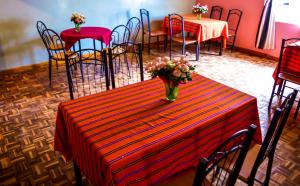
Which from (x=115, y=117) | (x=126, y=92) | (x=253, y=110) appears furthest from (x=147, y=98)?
(x=253, y=110)

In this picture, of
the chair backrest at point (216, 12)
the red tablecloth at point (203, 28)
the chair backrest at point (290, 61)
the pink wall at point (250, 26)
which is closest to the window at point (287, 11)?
the pink wall at point (250, 26)

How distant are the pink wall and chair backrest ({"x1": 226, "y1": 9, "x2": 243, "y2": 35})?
0.26ft

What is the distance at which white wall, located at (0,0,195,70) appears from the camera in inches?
156

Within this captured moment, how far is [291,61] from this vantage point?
305 centimetres

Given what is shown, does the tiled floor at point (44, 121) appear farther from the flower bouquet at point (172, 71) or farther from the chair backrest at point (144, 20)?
the flower bouquet at point (172, 71)

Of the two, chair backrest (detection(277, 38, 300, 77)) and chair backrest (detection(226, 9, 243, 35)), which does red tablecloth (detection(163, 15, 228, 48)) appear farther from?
chair backrest (detection(277, 38, 300, 77))

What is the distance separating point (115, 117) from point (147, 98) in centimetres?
34

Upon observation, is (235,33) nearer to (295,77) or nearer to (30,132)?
(295,77)

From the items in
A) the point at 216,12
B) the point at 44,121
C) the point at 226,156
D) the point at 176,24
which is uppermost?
the point at 216,12

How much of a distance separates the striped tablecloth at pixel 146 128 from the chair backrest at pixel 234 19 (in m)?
3.73

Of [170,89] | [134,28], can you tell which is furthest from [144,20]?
[170,89]

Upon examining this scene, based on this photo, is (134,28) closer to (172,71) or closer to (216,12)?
(216,12)

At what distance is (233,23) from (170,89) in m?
4.27

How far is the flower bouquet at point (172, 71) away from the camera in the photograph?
171 centimetres
